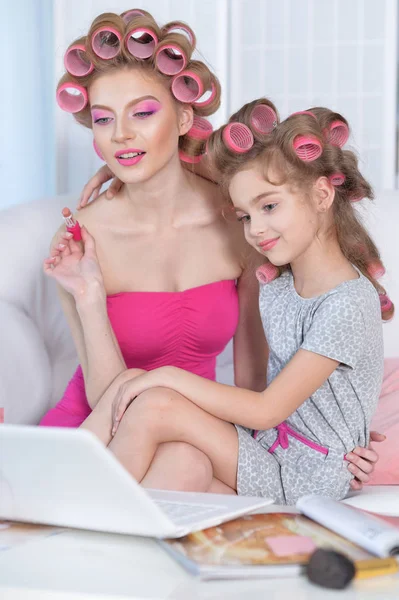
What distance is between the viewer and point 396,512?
4.68 feet

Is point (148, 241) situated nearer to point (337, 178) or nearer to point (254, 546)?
point (337, 178)

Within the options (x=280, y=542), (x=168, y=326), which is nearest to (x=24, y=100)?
(x=168, y=326)

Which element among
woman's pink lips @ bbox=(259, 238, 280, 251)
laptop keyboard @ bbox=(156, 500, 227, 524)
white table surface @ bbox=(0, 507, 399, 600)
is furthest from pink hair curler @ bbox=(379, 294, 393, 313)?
white table surface @ bbox=(0, 507, 399, 600)

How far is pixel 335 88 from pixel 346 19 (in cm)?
23

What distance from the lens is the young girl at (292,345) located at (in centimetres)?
153

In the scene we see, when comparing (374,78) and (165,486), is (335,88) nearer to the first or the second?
(374,78)

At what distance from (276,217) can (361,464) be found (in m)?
Answer: 0.46

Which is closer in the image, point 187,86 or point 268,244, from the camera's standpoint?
point 268,244

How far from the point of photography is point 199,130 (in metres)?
1.94

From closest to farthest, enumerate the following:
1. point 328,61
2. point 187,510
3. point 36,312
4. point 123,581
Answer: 1. point 123,581
2. point 187,510
3. point 36,312
4. point 328,61

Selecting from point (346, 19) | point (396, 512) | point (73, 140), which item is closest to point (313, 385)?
point (396, 512)

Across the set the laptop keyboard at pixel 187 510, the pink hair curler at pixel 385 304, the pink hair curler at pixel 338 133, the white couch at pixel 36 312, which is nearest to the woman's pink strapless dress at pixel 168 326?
the white couch at pixel 36 312

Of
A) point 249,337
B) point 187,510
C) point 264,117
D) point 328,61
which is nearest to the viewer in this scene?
point 187,510

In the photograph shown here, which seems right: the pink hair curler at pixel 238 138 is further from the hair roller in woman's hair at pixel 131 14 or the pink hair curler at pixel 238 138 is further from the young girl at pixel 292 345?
the hair roller in woman's hair at pixel 131 14
